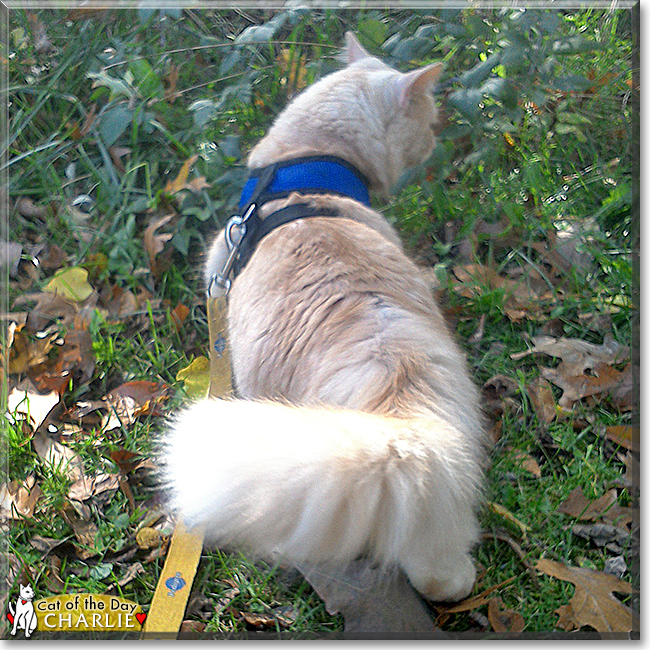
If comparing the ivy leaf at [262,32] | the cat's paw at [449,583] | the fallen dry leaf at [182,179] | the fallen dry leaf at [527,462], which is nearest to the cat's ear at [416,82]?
the ivy leaf at [262,32]

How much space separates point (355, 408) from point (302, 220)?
522mm

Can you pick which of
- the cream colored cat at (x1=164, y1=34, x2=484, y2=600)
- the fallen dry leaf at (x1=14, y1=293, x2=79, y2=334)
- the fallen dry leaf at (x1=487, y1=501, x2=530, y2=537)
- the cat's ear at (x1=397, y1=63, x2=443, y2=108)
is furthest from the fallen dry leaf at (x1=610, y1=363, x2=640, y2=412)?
the fallen dry leaf at (x1=14, y1=293, x2=79, y2=334)

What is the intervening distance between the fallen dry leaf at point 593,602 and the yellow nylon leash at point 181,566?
77cm

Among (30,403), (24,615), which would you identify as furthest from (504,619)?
(30,403)

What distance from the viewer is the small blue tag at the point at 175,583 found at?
3.96ft

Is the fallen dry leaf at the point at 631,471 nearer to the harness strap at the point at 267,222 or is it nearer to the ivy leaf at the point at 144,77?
the harness strap at the point at 267,222

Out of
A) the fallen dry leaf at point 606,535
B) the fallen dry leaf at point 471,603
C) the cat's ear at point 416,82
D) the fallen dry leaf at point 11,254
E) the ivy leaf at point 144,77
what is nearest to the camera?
the fallen dry leaf at point 471,603

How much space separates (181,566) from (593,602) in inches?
34.3

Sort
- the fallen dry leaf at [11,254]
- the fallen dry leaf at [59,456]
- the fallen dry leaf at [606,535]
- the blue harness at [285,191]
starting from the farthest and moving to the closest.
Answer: the fallen dry leaf at [11,254] < the fallen dry leaf at [59,456] < the blue harness at [285,191] < the fallen dry leaf at [606,535]

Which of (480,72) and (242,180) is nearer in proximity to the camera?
(480,72)

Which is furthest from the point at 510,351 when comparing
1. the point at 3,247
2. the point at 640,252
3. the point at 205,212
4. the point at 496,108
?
the point at 3,247

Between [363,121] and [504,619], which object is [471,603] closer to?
[504,619]

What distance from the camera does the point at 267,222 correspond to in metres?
1.39

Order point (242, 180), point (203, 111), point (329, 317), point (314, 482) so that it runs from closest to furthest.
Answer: point (314, 482), point (329, 317), point (203, 111), point (242, 180)
